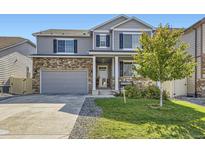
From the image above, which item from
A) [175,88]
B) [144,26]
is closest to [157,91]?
[175,88]

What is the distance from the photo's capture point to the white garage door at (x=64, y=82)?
79.3 ft

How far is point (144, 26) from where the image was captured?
2455 cm

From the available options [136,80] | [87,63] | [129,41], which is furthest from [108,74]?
[129,41]

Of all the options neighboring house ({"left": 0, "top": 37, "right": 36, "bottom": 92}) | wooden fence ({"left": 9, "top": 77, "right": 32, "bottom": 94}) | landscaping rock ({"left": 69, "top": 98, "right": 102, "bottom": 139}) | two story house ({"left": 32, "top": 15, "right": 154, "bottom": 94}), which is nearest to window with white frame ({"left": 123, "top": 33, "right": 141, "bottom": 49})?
two story house ({"left": 32, "top": 15, "right": 154, "bottom": 94})

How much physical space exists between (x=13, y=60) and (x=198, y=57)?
57.9 ft

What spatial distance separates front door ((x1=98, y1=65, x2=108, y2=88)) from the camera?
84.5ft

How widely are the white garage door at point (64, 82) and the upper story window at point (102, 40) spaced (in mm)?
3114

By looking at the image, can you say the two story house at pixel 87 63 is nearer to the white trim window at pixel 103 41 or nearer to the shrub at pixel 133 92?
the white trim window at pixel 103 41

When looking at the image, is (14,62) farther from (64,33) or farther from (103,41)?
(103,41)

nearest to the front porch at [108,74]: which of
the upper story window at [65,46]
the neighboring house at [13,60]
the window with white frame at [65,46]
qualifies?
the upper story window at [65,46]

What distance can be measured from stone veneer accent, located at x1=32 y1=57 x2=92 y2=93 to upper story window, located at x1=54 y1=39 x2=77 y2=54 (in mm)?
1621

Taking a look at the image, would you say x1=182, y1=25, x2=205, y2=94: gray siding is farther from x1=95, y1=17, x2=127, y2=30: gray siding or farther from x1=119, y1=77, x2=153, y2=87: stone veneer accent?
x1=95, y1=17, x2=127, y2=30: gray siding

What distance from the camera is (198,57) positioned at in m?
20.5
